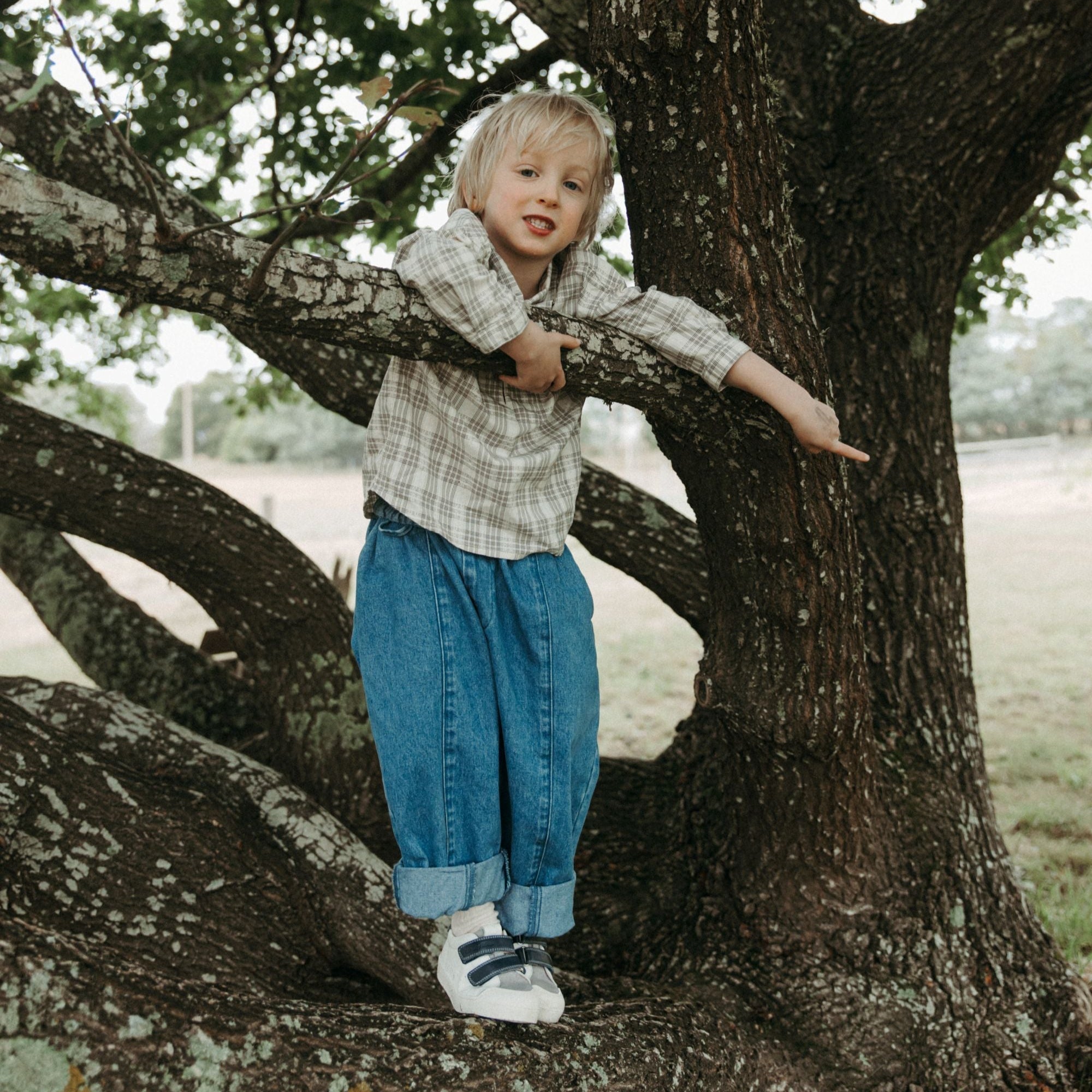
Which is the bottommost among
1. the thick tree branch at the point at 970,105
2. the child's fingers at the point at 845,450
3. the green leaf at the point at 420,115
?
the child's fingers at the point at 845,450

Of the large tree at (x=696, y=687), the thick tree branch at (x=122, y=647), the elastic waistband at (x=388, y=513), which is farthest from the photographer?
the thick tree branch at (x=122, y=647)

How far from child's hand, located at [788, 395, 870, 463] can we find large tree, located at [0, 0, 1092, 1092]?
0.40ft

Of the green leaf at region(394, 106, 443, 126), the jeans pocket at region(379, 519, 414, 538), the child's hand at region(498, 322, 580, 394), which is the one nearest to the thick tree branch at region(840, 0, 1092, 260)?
the child's hand at region(498, 322, 580, 394)

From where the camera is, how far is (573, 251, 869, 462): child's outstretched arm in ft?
6.19

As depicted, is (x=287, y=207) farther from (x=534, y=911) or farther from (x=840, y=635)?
(x=840, y=635)

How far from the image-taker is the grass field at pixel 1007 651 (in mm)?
4785

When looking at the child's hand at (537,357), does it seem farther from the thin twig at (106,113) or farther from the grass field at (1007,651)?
the grass field at (1007,651)

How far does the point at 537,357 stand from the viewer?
1775 millimetres

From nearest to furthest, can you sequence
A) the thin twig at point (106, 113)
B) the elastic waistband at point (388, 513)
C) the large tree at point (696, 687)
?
1. the thin twig at point (106, 113)
2. the large tree at point (696, 687)
3. the elastic waistband at point (388, 513)

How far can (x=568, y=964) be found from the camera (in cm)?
287

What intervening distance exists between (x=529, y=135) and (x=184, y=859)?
1.76m

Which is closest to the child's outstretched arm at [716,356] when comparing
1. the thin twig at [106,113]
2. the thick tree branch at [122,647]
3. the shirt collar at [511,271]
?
the shirt collar at [511,271]

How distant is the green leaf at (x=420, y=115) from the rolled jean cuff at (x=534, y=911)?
54.8 inches

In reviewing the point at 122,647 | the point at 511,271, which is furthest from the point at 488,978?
the point at 122,647
